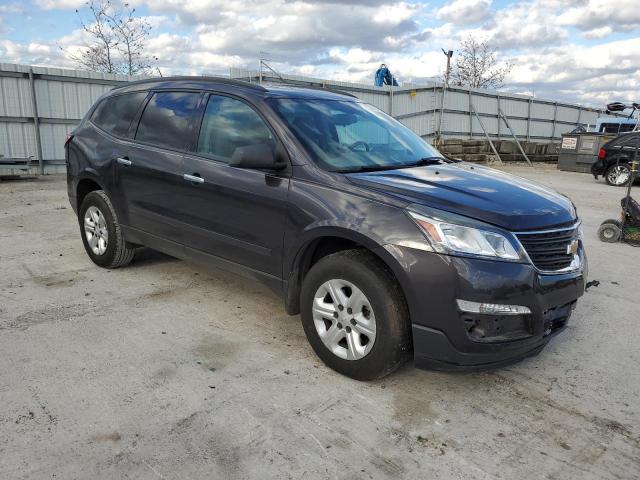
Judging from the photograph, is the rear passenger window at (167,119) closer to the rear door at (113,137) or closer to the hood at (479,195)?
the rear door at (113,137)

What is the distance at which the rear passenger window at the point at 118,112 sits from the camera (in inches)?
188

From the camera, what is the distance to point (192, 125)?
4137 mm

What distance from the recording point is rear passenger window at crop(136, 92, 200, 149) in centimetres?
420

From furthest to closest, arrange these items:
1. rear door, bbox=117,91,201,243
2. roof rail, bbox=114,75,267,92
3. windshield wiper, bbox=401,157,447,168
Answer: rear door, bbox=117,91,201,243
roof rail, bbox=114,75,267,92
windshield wiper, bbox=401,157,447,168

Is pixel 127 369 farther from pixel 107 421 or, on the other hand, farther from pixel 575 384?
pixel 575 384

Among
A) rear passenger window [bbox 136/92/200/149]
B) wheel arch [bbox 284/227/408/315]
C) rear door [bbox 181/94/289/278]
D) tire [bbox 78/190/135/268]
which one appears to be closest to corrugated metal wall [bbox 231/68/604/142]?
tire [bbox 78/190/135/268]

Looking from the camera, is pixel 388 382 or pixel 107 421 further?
pixel 388 382

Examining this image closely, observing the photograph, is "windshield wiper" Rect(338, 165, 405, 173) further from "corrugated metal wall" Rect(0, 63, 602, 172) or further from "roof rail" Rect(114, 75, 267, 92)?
"corrugated metal wall" Rect(0, 63, 602, 172)

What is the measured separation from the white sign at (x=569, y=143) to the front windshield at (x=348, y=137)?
14.7 metres

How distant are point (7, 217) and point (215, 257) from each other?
5.39 metres

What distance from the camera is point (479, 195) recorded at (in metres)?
3.13

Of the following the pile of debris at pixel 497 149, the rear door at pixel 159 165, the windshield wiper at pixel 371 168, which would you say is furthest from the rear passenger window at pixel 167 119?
the pile of debris at pixel 497 149

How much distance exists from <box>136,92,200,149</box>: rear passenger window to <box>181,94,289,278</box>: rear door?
0.20 meters

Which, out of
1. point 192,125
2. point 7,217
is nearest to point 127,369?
point 192,125
